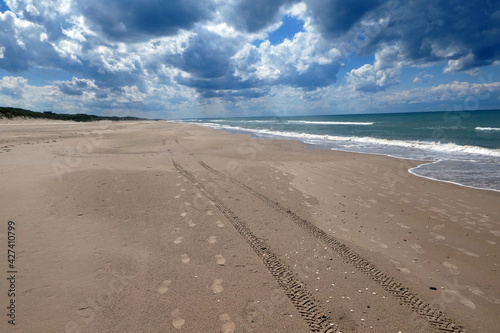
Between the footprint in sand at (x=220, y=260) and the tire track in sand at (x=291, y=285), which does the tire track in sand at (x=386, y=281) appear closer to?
the tire track in sand at (x=291, y=285)

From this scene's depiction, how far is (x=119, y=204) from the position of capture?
697 centimetres

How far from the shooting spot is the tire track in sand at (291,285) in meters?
3.24

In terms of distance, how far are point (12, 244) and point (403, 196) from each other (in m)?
10.2

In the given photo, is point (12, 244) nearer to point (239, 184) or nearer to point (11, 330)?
point (11, 330)

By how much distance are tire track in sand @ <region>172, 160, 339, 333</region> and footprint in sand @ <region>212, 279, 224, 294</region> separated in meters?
0.88

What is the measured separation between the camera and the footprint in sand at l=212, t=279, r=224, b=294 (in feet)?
12.3

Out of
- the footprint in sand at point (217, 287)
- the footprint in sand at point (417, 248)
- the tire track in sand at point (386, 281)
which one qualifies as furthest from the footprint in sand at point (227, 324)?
the footprint in sand at point (417, 248)

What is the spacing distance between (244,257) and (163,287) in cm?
146

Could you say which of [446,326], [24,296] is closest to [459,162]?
[446,326]
